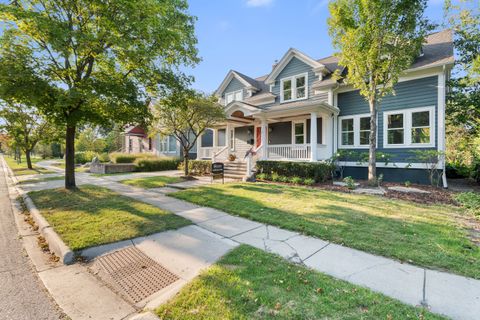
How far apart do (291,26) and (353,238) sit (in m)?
11.9

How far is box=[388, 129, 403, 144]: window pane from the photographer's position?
11.0 m

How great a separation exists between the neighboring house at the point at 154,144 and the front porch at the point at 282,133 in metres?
6.68

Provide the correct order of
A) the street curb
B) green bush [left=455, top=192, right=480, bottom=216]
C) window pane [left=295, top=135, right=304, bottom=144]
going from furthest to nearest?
window pane [left=295, top=135, right=304, bottom=144]
green bush [left=455, top=192, right=480, bottom=216]
the street curb

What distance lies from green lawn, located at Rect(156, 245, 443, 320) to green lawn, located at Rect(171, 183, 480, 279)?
4.58 feet

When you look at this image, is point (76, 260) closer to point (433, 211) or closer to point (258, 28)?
point (433, 211)

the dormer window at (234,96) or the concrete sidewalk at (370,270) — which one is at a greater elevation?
the dormer window at (234,96)

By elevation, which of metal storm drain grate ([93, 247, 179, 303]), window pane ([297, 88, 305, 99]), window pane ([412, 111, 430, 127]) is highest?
window pane ([297, 88, 305, 99])

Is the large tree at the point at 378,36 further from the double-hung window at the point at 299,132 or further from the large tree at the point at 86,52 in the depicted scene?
the large tree at the point at 86,52

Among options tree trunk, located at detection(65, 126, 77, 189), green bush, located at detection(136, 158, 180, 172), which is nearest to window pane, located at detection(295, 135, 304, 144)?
green bush, located at detection(136, 158, 180, 172)

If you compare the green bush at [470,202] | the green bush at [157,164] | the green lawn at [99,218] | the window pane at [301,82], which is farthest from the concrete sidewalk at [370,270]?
the green bush at [157,164]

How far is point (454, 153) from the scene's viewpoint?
10633 mm

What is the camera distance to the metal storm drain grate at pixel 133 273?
280cm

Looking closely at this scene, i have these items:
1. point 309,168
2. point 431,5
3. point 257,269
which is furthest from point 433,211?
point 431,5

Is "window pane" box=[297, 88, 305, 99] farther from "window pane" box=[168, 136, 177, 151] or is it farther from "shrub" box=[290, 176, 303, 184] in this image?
"window pane" box=[168, 136, 177, 151]
